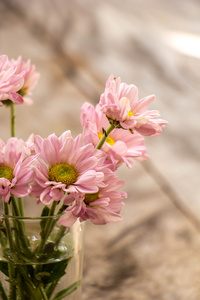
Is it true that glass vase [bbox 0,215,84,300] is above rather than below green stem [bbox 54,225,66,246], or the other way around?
below

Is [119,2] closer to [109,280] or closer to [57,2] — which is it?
[57,2]

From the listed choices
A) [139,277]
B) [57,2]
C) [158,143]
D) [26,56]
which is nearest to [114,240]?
[139,277]

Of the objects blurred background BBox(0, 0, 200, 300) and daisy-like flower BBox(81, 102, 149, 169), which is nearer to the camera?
daisy-like flower BBox(81, 102, 149, 169)

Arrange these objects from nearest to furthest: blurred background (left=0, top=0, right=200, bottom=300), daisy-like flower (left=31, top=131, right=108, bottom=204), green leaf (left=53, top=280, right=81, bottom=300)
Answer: daisy-like flower (left=31, top=131, right=108, bottom=204) < green leaf (left=53, top=280, right=81, bottom=300) < blurred background (left=0, top=0, right=200, bottom=300)

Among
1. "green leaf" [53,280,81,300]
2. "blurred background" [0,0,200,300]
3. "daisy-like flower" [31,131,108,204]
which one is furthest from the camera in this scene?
"blurred background" [0,0,200,300]

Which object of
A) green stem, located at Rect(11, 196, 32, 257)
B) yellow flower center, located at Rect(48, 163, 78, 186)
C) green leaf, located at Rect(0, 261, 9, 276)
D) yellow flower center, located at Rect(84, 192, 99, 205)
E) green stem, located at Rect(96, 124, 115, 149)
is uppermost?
green stem, located at Rect(96, 124, 115, 149)

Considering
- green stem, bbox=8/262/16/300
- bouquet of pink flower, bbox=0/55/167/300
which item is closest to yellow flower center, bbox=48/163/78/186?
bouquet of pink flower, bbox=0/55/167/300

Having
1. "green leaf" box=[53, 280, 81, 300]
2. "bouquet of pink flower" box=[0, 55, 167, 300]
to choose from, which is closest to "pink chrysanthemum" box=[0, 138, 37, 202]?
"bouquet of pink flower" box=[0, 55, 167, 300]

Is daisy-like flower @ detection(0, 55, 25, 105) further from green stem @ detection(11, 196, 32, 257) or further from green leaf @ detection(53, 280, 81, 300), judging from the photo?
green leaf @ detection(53, 280, 81, 300)

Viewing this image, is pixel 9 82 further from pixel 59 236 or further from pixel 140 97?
pixel 140 97
